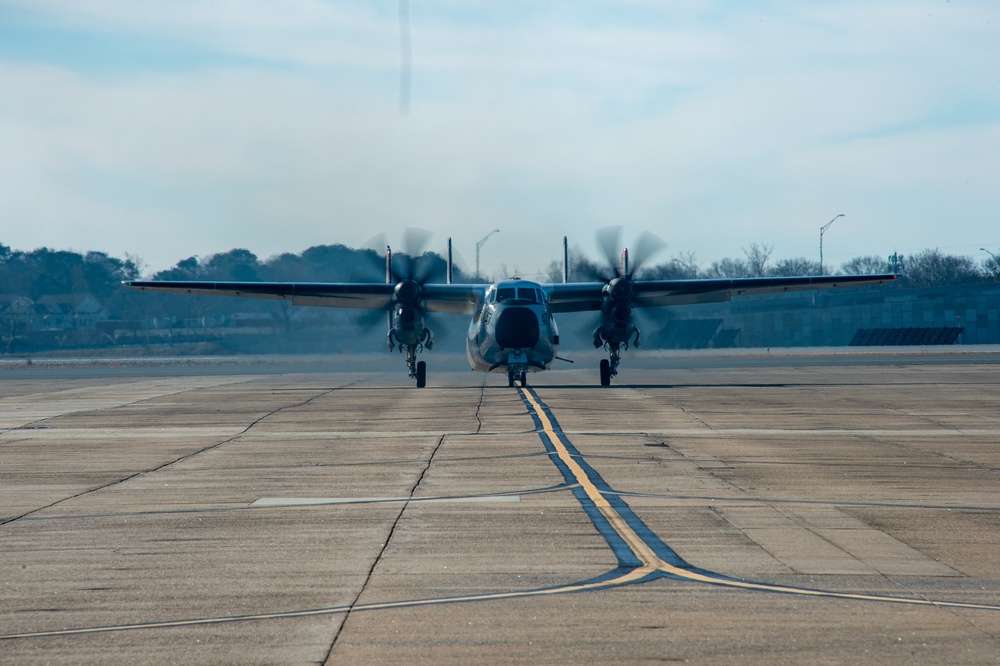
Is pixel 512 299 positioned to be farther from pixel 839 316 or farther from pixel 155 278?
pixel 155 278

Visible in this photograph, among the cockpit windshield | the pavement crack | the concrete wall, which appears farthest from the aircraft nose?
the concrete wall

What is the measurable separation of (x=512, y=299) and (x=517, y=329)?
128 cm

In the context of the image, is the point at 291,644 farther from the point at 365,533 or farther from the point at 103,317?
the point at 103,317

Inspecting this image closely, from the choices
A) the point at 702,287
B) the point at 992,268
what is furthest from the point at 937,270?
the point at 702,287

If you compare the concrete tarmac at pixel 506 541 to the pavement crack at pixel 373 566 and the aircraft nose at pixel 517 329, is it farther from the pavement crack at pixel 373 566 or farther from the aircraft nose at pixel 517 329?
the aircraft nose at pixel 517 329

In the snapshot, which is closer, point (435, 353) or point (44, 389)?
point (44, 389)

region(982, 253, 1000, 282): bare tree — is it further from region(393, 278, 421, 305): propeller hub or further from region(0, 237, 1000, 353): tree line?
region(393, 278, 421, 305): propeller hub

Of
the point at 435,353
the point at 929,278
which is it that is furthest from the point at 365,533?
the point at 929,278

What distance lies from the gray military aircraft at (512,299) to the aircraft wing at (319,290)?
0.04 meters

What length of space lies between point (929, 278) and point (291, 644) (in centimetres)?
13397

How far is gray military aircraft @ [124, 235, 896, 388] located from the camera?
103 feet

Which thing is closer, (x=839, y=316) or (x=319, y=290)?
(x=319, y=290)

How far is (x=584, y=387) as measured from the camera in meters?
34.6

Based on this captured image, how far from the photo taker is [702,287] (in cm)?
3706
